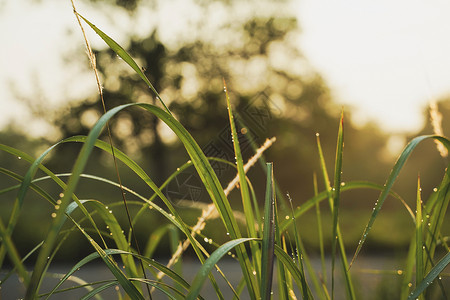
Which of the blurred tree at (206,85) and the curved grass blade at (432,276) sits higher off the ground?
the blurred tree at (206,85)

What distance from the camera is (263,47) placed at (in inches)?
384

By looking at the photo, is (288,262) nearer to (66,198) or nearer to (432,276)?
(432,276)

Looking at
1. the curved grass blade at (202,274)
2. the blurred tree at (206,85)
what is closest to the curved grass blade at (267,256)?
the curved grass blade at (202,274)

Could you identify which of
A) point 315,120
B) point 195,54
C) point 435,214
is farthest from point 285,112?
point 435,214

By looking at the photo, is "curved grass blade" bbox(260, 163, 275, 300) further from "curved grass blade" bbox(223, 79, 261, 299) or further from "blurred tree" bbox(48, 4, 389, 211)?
"blurred tree" bbox(48, 4, 389, 211)

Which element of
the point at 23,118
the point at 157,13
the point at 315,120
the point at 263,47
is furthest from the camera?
the point at 315,120

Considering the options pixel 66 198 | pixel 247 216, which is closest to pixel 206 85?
pixel 247 216

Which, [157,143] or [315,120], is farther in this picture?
[315,120]

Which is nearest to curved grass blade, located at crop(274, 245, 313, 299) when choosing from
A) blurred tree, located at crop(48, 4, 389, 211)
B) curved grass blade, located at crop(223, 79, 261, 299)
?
curved grass blade, located at crop(223, 79, 261, 299)

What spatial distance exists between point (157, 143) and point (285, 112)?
2742 mm

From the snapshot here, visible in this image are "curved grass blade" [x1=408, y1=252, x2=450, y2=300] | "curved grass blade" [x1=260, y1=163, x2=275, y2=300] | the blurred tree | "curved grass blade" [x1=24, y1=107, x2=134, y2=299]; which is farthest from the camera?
the blurred tree

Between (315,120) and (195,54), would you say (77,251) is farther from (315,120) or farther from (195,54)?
(315,120)

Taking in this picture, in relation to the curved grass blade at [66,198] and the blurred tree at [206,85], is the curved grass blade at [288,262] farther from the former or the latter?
the blurred tree at [206,85]

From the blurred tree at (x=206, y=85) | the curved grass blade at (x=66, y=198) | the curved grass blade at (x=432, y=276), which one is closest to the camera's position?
the curved grass blade at (x=66, y=198)
